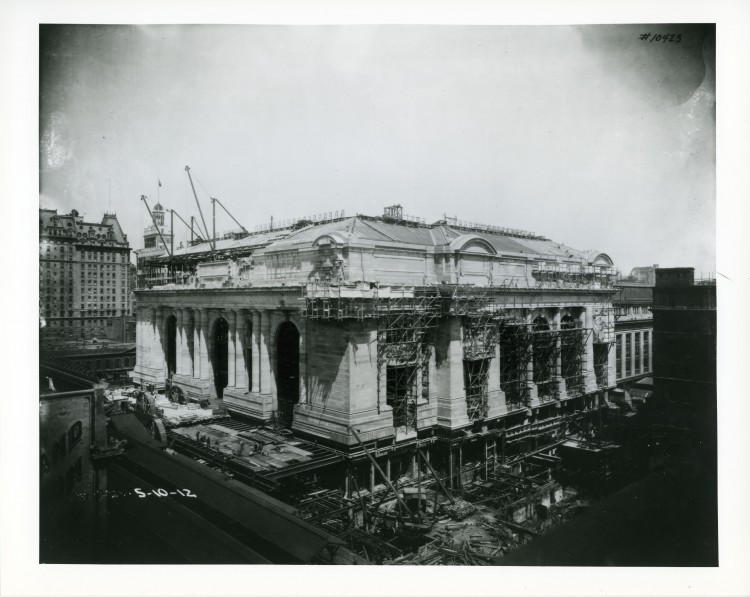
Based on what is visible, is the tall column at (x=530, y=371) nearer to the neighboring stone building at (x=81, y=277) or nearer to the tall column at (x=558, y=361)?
the tall column at (x=558, y=361)

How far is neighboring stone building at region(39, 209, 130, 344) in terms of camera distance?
29.3 meters

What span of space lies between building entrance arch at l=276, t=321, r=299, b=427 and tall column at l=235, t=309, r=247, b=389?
16.0 feet

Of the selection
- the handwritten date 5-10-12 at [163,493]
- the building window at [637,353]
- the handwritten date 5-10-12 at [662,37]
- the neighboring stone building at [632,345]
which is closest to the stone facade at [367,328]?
the neighboring stone building at [632,345]

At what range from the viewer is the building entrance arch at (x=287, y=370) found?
42.8 meters

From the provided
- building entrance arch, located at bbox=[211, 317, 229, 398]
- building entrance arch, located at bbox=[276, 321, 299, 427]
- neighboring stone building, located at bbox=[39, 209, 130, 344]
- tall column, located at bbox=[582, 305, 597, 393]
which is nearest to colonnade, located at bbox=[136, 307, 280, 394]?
building entrance arch, located at bbox=[211, 317, 229, 398]

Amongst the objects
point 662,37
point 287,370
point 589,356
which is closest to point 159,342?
point 287,370

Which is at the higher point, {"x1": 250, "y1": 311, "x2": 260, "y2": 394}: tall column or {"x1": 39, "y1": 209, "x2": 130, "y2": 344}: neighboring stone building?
{"x1": 39, "y1": 209, "x2": 130, "y2": 344}: neighboring stone building

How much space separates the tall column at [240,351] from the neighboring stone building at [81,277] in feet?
38.6

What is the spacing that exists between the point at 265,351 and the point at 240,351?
409cm

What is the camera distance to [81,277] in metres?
55.7

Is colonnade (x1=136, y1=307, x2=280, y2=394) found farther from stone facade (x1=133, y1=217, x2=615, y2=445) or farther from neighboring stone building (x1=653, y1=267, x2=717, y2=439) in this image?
neighboring stone building (x1=653, y1=267, x2=717, y2=439)

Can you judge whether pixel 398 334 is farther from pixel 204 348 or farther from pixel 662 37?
pixel 204 348
